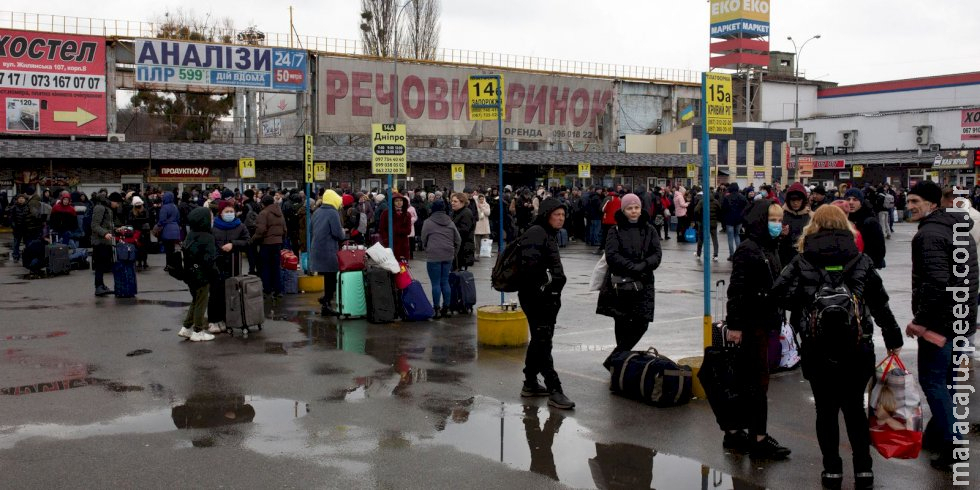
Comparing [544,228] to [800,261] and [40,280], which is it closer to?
[800,261]

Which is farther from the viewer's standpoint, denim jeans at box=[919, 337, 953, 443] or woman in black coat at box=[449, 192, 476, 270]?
woman in black coat at box=[449, 192, 476, 270]

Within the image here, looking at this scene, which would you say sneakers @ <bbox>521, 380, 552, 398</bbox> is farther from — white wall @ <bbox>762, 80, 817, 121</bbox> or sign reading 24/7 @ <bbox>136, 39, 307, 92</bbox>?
white wall @ <bbox>762, 80, 817, 121</bbox>

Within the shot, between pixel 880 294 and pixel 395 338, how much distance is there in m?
6.42

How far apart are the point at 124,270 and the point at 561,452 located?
10.7 metres

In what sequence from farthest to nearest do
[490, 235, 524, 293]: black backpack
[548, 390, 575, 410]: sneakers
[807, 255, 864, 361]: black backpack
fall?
[490, 235, 524, 293]: black backpack < [548, 390, 575, 410]: sneakers < [807, 255, 864, 361]: black backpack

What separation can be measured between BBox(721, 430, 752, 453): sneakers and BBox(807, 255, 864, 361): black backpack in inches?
46.2

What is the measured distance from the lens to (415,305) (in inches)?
480

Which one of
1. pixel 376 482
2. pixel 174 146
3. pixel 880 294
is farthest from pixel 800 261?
pixel 174 146

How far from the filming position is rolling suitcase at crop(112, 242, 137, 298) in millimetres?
14883

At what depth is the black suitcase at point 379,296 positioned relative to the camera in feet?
39.4

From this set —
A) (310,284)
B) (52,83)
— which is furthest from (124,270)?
(52,83)

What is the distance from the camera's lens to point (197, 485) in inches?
229

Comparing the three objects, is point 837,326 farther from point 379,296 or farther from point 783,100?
point 783,100

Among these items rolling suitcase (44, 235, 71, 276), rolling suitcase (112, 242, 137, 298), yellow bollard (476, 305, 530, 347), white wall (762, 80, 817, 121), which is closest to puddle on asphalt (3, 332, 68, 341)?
rolling suitcase (112, 242, 137, 298)
